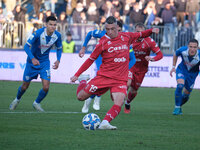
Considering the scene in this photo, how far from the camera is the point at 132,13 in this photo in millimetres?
25750

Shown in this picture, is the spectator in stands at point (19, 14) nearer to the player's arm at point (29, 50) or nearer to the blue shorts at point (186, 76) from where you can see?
the player's arm at point (29, 50)

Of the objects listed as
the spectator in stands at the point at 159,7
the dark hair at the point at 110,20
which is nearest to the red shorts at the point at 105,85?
the dark hair at the point at 110,20

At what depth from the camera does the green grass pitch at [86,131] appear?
7258mm

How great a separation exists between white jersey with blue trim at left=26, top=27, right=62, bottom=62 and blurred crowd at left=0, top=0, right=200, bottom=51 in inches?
481

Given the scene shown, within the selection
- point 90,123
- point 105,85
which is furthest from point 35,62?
point 90,123

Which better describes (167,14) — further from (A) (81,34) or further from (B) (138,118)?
(B) (138,118)

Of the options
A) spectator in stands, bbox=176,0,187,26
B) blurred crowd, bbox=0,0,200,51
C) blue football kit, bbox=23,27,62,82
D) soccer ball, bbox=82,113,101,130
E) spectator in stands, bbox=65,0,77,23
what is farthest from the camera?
spectator in stands, bbox=65,0,77,23

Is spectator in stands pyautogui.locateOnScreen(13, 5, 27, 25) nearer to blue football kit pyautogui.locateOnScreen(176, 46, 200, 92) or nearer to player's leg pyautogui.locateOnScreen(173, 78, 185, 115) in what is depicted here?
blue football kit pyautogui.locateOnScreen(176, 46, 200, 92)

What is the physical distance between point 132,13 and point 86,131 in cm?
1765

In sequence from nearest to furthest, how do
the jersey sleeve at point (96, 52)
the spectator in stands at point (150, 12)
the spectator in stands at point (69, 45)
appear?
1. the jersey sleeve at point (96, 52)
2. the spectator in stands at point (69, 45)
3. the spectator in stands at point (150, 12)

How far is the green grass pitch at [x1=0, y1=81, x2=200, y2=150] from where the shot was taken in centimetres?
726

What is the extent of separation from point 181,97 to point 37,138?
20.5 ft

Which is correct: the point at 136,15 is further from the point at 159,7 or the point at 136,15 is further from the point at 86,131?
the point at 86,131

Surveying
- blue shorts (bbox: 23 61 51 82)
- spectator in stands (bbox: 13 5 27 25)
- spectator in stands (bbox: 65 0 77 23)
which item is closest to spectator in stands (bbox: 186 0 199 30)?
spectator in stands (bbox: 65 0 77 23)
